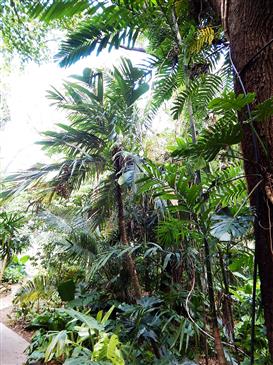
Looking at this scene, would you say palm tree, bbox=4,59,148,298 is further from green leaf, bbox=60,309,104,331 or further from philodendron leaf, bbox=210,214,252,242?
philodendron leaf, bbox=210,214,252,242

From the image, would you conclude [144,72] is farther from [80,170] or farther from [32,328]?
[32,328]

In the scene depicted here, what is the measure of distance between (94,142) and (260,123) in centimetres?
183

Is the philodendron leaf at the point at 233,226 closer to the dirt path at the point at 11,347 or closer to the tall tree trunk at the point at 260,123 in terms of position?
the tall tree trunk at the point at 260,123

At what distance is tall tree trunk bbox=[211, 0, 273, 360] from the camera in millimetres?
742

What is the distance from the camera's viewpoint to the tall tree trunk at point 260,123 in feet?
2.43

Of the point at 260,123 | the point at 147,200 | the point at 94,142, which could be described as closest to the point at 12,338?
the point at 147,200

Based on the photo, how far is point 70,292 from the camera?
8.57ft

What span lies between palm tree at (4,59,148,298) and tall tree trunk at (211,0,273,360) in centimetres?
142

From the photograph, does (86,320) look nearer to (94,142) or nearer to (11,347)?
(94,142)

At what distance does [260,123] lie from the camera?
76 centimetres

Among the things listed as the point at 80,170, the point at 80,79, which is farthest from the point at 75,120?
the point at 80,170

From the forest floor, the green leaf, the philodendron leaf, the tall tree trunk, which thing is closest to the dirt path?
the forest floor

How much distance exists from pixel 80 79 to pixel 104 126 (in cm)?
51

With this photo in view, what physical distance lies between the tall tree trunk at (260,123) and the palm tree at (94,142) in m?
1.42
